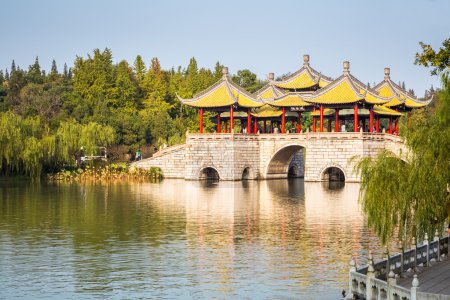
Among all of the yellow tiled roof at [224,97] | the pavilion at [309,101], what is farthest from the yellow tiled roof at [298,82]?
the yellow tiled roof at [224,97]

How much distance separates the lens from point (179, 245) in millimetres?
27781

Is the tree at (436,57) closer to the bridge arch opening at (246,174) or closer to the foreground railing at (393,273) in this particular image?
the foreground railing at (393,273)

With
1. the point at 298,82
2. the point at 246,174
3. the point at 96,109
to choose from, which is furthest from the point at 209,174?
the point at 96,109

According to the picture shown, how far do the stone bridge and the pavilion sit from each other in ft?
5.07

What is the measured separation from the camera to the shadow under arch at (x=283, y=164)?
63050 millimetres

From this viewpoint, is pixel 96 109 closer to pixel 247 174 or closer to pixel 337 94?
pixel 247 174

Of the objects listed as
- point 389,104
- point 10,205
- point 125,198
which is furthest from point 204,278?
point 389,104

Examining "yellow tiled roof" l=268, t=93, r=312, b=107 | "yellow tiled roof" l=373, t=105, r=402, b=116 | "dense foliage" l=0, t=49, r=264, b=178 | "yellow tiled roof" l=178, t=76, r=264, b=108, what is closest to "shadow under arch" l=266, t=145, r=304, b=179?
"yellow tiled roof" l=268, t=93, r=312, b=107

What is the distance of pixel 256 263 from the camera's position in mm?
24141

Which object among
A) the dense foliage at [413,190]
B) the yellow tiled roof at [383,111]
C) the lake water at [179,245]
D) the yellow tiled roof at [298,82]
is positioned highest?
the yellow tiled roof at [298,82]

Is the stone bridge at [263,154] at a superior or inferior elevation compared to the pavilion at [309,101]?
inferior

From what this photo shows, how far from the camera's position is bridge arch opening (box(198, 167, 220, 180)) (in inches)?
2526

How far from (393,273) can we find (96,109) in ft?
215

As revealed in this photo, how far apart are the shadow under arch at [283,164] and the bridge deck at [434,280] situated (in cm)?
4314
